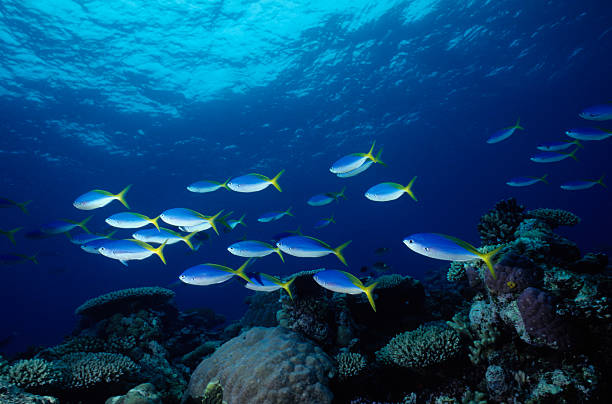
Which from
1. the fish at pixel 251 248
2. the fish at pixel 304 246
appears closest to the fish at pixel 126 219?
the fish at pixel 251 248

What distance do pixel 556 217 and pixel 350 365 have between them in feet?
20.3

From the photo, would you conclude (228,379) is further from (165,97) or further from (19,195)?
(19,195)

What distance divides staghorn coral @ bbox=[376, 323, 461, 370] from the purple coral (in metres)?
1.07

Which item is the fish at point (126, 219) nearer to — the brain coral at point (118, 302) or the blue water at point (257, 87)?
the brain coral at point (118, 302)

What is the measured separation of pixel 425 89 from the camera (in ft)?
90.8

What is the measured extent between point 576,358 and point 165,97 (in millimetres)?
25868

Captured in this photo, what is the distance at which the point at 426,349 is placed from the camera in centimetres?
388

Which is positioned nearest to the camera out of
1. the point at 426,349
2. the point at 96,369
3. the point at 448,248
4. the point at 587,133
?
the point at 448,248

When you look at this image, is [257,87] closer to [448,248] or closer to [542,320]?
[448,248]

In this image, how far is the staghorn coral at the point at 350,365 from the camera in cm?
425

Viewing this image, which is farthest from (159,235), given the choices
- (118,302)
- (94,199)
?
(118,302)

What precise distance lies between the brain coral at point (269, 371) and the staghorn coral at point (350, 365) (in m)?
0.18

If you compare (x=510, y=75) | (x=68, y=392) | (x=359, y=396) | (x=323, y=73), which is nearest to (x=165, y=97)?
(x=323, y=73)

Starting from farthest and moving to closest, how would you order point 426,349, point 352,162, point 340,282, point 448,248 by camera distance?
point 352,162 → point 426,349 → point 340,282 → point 448,248
